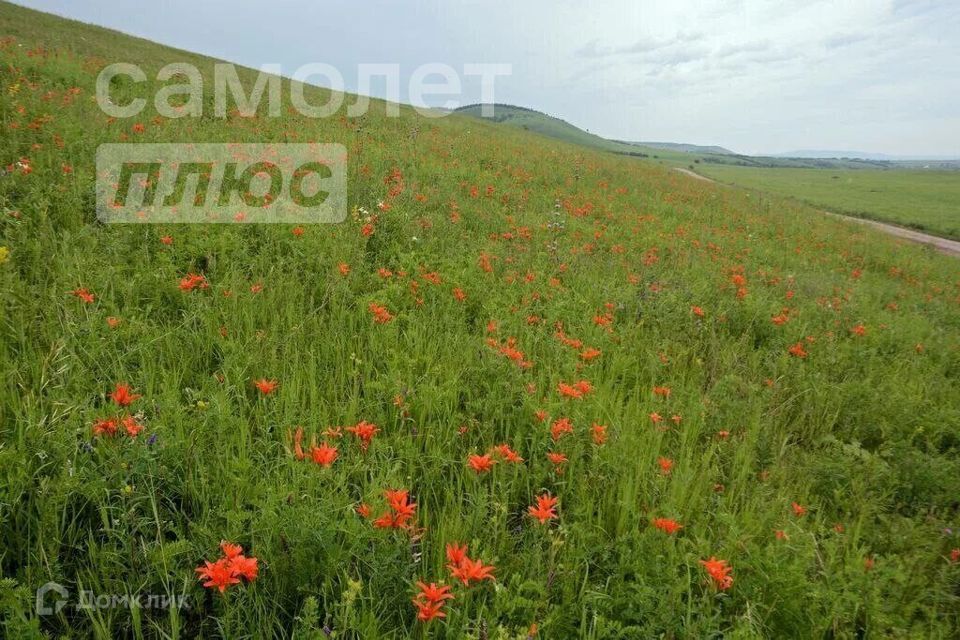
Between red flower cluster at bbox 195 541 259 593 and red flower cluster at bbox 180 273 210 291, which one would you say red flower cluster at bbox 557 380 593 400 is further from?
red flower cluster at bbox 180 273 210 291

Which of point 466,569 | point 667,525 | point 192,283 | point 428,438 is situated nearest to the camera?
point 466,569

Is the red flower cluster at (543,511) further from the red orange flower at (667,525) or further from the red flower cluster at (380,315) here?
the red flower cluster at (380,315)

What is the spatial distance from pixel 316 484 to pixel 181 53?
1506 inches

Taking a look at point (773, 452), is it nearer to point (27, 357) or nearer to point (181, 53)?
point (27, 357)

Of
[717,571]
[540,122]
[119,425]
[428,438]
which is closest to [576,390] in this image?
[428,438]

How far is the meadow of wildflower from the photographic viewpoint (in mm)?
1834

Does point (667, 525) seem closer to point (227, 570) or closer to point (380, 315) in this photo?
point (227, 570)

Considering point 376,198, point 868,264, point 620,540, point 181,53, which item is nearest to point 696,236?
point 868,264

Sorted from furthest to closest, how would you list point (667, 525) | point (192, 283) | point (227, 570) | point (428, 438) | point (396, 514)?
point (192, 283)
point (428, 438)
point (667, 525)
point (396, 514)
point (227, 570)

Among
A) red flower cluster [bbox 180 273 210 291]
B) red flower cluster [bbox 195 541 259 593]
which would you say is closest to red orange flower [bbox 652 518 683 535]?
red flower cluster [bbox 195 541 259 593]

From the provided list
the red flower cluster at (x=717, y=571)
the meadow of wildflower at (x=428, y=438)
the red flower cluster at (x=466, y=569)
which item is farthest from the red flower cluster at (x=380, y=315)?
the red flower cluster at (x=717, y=571)

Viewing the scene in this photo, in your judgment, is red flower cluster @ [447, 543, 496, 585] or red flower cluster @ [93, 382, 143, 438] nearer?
red flower cluster @ [447, 543, 496, 585]

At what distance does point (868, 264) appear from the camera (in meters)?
12.9

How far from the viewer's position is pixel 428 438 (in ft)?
9.02
